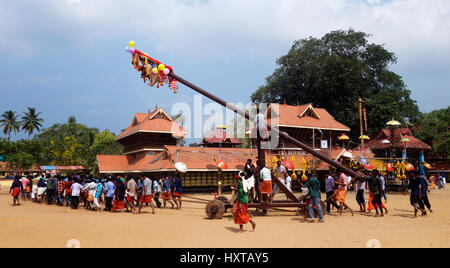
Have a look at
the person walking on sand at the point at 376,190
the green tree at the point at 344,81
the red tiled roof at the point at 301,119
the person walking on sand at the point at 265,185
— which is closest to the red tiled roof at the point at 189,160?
the red tiled roof at the point at 301,119

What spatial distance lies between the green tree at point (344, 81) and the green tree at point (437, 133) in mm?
3285

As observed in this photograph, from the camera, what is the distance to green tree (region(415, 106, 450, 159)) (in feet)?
133

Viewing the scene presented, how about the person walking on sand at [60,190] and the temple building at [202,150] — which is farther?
the temple building at [202,150]

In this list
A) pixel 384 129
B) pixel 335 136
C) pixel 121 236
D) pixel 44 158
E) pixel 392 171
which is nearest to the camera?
pixel 121 236

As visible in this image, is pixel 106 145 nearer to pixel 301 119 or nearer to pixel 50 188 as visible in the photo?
pixel 301 119

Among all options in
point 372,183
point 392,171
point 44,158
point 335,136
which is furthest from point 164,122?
point 44,158

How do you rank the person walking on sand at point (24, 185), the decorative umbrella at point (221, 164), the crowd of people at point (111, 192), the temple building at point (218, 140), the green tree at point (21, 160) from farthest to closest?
1. the green tree at point (21, 160)
2. the temple building at point (218, 140)
3. the decorative umbrella at point (221, 164)
4. the person walking on sand at point (24, 185)
5. the crowd of people at point (111, 192)

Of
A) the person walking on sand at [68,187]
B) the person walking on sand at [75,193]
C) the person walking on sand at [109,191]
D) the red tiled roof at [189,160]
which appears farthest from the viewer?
the red tiled roof at [189,160]

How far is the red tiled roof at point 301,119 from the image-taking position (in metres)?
30.5

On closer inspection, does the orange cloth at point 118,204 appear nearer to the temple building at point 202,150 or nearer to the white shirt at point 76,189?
the white shirt at point 76,189

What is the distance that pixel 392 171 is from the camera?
25.6 meters

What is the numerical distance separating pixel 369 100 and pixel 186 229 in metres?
41.9
